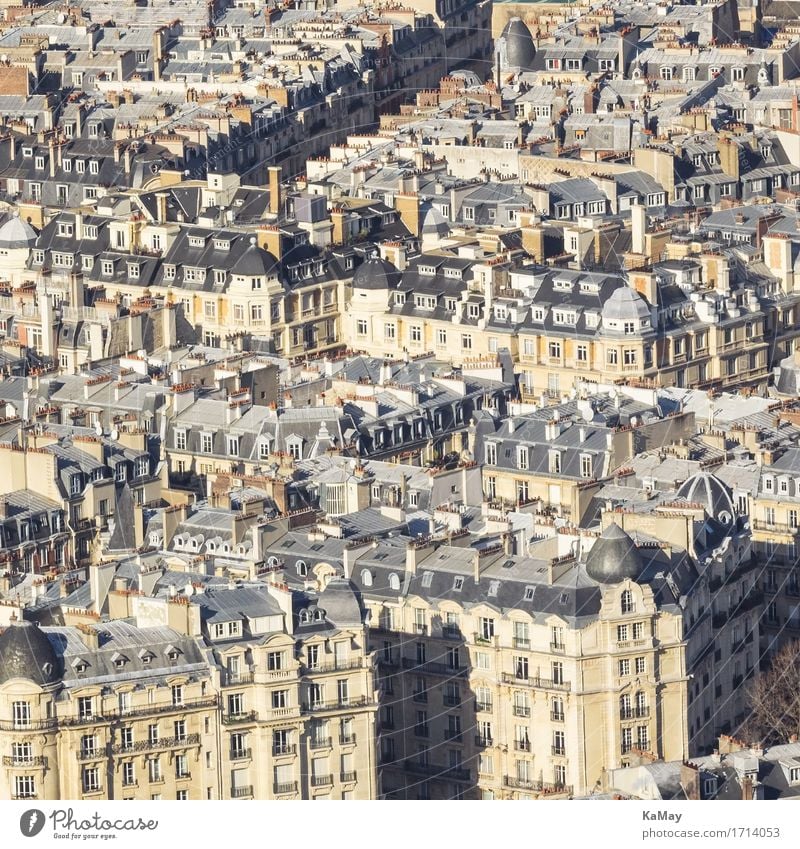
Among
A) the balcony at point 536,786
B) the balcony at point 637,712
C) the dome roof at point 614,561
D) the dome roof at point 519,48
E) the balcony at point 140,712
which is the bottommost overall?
the balcony at point 536,786

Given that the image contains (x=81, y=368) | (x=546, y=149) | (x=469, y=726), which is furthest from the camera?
(x=546, y=149)

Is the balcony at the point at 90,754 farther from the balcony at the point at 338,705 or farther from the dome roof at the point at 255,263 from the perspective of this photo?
the dome roof at the point at 255,263

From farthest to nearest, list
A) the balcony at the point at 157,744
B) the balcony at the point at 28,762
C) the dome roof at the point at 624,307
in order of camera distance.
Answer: the dome roof at the point at 624,307 < the balcony at the point at 157,744 < the balcony at the point at 28,762

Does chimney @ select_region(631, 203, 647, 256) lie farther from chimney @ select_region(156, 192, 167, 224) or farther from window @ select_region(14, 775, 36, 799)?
window @ select_region(14, 775, 36, 799)

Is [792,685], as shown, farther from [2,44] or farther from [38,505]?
[2,44]

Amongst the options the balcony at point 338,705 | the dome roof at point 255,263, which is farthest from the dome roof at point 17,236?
the balcony at point 338,705

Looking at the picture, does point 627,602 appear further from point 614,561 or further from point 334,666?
point 334,666

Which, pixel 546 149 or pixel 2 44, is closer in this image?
pixel 546 149

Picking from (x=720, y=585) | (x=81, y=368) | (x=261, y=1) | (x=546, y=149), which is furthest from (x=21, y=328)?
(x=261, y=1)
